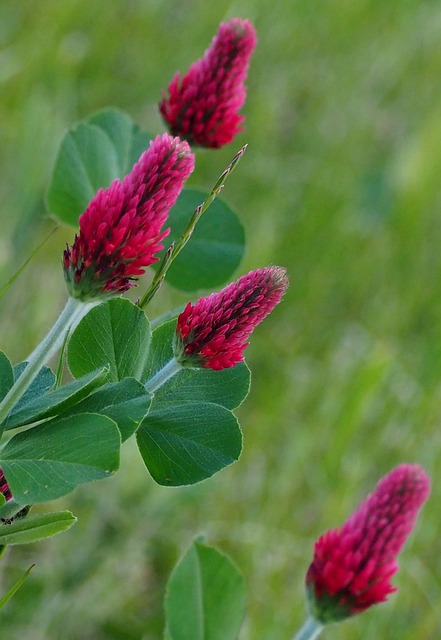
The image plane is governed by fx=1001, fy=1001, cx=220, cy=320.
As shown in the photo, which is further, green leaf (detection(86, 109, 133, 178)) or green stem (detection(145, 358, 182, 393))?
green leaf (detection(86, 109, 133, 178))

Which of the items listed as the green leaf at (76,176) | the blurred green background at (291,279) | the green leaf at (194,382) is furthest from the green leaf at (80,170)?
the blurred green background at (291,279)

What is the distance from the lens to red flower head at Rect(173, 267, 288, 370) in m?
0.61

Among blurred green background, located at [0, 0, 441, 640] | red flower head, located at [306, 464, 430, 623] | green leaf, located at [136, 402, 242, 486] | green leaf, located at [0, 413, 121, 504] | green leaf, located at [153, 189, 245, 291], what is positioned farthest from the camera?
blurred green background, located at [0, 0, 441, 640]

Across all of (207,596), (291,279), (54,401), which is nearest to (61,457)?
(54,401)

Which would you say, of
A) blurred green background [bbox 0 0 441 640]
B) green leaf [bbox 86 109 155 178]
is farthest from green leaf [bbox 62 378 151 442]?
blurred green background [bbox 0 0 441 640]

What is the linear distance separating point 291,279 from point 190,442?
1.82 metres

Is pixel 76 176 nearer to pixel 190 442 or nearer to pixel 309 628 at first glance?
pixel 190 442

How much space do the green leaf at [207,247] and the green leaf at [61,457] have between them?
0.36m

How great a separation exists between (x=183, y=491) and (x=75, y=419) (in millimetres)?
1149

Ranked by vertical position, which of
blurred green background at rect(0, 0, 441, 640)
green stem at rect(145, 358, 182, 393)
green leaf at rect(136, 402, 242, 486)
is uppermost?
green stem at rect(145, 358, 182, 393)

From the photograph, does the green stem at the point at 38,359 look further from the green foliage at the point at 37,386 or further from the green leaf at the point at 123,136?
the green leaf at the point at 123,136

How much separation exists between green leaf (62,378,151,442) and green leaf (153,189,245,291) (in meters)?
0.33

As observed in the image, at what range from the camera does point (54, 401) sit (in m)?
0.58

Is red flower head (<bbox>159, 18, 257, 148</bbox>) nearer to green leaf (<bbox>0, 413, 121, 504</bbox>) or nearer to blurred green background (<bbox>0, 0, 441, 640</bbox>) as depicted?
green leaf (<bbox>0, 413, 121, 504</bbox>)
